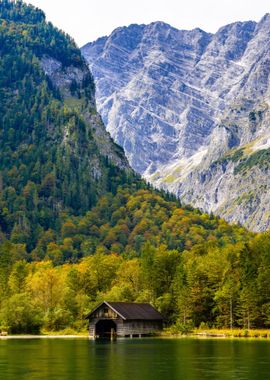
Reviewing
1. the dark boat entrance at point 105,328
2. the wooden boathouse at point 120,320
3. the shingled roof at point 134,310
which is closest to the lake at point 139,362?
the shingled roof at point 134,310

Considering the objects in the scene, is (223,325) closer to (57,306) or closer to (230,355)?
(57,306)

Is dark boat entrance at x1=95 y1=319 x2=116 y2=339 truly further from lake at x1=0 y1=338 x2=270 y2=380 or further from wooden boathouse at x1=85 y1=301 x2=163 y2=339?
lake at x1=0 y1=338 x2=270 y2=380

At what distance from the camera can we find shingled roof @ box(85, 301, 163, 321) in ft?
466

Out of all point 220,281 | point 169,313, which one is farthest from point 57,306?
point 220,281

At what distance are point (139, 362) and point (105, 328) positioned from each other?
68731 millimetres

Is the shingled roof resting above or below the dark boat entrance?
above

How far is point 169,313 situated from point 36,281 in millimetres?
32326

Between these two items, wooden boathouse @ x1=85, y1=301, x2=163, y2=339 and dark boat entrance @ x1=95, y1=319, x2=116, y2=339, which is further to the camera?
dark boat entrance @ x1=95, y1=319, x2=116, y2=339

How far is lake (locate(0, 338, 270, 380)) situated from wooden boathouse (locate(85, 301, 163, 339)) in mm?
33892

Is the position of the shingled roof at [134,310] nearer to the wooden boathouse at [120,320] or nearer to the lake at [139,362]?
the wooden boathouse at [120,320]

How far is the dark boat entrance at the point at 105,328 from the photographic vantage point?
147100mm

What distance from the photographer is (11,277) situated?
17538cm

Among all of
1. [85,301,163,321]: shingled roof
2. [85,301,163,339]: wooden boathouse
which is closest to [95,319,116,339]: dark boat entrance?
[85,301,163,339]: wooden boathouse

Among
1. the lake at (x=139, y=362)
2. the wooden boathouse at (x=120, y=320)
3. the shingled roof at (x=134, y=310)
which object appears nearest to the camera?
the lake at (x=139, y=362)
